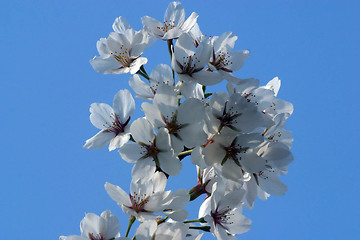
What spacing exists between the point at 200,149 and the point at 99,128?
0.64 metres

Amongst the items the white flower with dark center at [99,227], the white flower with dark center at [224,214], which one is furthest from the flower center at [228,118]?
the white flower with dark center at [99,227]

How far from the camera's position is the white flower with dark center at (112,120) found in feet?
7.26

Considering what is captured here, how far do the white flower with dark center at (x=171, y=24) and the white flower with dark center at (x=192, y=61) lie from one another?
11cm

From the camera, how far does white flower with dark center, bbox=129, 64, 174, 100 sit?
2166 mm

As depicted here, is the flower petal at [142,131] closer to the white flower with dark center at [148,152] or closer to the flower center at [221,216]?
the white flower with dark center at [148,152]

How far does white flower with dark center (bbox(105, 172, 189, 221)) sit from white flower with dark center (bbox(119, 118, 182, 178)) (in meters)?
0.06

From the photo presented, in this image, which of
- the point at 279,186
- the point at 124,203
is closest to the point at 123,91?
the point at 124,203

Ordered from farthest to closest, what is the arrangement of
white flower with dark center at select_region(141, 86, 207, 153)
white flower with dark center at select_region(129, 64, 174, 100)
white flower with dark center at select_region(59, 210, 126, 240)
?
white flower with dark center at select_region(129, 64, 174, 100) < white flower with dark center at select_region(59, 210, 126, 240) < white flower with dark center at select_region(141, 86, 207, 153)

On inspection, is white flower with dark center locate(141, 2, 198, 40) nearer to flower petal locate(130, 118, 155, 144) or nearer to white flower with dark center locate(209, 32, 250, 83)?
white flower with dark center locate(209, 32, 250, 83)

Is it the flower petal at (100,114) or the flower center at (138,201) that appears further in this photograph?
the flower petal at (100,114)

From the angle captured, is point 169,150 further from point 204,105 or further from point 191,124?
point 204,105

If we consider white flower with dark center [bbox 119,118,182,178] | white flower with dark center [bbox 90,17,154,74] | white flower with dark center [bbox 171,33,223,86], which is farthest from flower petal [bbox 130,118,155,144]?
white flower with dark center [bbox 90,17,154,74]

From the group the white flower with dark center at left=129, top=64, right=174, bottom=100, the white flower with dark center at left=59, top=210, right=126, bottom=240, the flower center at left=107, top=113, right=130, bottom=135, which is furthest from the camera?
the flower center at left=107, top=113, right=130, bottom=135

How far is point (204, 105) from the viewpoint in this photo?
2.10 meters
